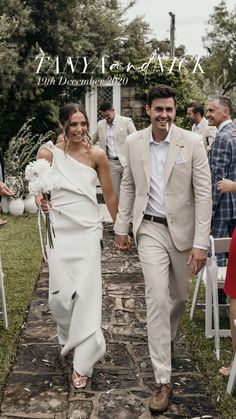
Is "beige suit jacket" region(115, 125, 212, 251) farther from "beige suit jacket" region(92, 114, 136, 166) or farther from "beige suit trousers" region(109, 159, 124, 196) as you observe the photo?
"beige suit trousers" region(109, 159, 124, 196)

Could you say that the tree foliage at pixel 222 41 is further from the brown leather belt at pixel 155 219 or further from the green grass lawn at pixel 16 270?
the brown leather belt at pixel 155 219

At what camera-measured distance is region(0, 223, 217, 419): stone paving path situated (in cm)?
374

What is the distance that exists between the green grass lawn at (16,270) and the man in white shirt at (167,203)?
4.66 feet

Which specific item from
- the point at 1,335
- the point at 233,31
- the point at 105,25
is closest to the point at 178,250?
the point at 1,335

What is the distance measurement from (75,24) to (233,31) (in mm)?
28157

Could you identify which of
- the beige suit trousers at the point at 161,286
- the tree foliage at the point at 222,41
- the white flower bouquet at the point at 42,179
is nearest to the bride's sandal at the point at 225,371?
the beige suit trousers at the point at 161,286

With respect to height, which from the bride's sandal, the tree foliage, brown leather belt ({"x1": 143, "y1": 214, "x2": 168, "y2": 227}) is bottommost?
the bride's sandal

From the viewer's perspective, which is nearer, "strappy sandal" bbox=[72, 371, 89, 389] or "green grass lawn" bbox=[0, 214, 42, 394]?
"strappy sandal" bbox=[72, 371, 89, 389]

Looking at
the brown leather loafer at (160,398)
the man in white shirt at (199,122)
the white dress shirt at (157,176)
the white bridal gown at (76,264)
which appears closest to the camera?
the brown leather loafer at (160,398)

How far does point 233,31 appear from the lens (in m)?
40.3

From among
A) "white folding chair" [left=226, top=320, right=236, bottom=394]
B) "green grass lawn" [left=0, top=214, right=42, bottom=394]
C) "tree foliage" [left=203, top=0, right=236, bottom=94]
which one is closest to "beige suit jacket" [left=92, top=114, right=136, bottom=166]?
"green grass lawn" [left=0, top=214, right=42, bottom=394]

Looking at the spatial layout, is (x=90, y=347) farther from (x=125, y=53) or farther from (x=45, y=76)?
(x=125, y=53)

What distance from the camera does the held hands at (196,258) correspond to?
391 centimetres

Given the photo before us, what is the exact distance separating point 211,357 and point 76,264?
139cm
